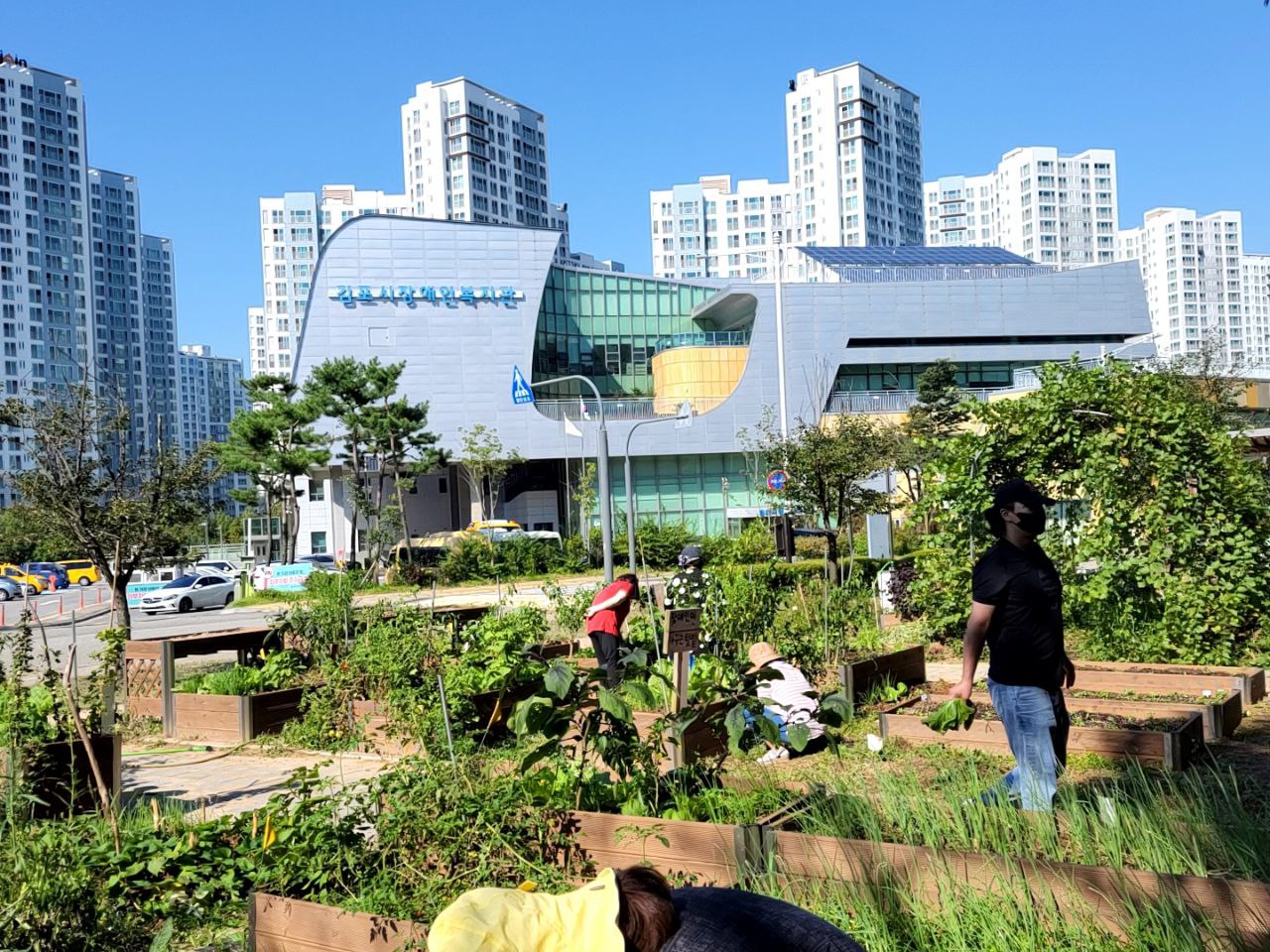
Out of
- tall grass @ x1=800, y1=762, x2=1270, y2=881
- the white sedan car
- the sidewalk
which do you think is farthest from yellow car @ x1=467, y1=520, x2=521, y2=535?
tall grass @ x1=800, y1=762, x2=1270, y2=881

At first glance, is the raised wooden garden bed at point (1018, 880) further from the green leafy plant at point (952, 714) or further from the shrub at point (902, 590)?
the shrub at point (902, 590)

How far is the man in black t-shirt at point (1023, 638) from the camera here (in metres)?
4.99

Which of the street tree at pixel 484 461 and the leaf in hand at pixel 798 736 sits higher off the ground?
the street tree at pixel 484 461

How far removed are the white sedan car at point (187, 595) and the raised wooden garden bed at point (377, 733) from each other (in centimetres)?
2665

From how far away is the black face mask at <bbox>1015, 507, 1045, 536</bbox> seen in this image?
16.6 ft

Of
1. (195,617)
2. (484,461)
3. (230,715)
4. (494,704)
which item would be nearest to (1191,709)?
(494,704)

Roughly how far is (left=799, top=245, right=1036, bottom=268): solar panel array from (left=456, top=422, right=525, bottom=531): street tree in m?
19.7

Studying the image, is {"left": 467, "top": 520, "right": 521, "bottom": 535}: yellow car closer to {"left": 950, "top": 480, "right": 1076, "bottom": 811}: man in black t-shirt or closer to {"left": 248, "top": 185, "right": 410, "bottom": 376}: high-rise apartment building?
{"left": 950, "top": 480, "right": 1076, "bottom": 811}: man in black t-shirt

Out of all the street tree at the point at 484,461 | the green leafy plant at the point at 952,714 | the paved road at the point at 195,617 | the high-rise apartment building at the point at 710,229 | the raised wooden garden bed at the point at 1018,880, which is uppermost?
the high-rise apartment building at the point at 710,229

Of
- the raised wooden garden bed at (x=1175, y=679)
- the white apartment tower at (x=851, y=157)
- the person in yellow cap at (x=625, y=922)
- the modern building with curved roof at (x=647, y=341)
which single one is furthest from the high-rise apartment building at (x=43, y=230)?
the person in yellow cap at (x=625, y=922)

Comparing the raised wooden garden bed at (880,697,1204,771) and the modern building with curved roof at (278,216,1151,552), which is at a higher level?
the modern building with curved roof at (278,216,1151,552)

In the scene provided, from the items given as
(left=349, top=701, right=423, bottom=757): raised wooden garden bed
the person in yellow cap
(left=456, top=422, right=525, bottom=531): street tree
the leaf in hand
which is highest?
(left=456, top=422, right=525, bottom=531): street tree

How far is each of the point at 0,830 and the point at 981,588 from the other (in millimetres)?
4428

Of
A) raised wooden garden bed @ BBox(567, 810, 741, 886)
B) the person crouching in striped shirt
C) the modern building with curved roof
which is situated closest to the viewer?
raised wooden garden bed @ BBox(567, 810, 741, 886)
